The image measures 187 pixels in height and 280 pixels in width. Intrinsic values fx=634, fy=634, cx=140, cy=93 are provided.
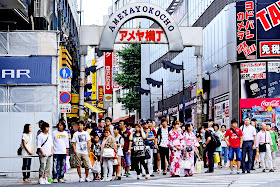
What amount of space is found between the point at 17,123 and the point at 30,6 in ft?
24.6

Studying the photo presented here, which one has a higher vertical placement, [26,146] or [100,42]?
[100,42]

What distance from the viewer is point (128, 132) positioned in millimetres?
20906

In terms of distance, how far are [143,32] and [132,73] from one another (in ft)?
140

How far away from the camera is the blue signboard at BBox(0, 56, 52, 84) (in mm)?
22391

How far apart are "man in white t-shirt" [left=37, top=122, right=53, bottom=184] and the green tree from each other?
53.8 meters

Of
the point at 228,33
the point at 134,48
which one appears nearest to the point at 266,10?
the point at 228,33

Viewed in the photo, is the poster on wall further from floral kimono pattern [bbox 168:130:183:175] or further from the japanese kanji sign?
floral kimono pattern [bbox 168:130:183:175]

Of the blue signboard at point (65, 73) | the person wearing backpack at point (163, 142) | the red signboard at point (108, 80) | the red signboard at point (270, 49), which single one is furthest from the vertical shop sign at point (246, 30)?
the red signboard at point (108, 80)

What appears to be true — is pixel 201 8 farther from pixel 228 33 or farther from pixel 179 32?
pixel 179 32

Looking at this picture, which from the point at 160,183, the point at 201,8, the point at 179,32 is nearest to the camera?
the point at 160,183

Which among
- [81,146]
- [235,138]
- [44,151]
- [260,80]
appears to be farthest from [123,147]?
[260,80]

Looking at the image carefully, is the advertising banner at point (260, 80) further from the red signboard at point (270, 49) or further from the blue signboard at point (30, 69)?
the blue signboard at point (30, 69)

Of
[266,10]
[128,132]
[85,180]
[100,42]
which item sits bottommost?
[85,180]

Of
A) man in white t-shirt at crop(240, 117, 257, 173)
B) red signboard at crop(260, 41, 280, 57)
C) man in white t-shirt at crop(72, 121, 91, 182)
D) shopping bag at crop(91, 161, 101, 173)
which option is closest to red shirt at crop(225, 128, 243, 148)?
man in white t-shirt at crop(240, 117, 257, 173)
